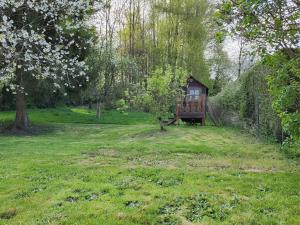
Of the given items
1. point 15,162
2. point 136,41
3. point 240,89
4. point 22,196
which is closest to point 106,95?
point 136,41

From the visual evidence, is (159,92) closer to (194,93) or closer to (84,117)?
(194,93)

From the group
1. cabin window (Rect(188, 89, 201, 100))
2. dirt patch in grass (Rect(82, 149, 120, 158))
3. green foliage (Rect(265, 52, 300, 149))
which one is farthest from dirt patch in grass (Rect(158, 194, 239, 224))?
cabin window (Rect(188, 89, 201, 100))

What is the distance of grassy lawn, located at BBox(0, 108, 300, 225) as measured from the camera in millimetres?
4734

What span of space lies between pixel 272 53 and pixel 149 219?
330 cm

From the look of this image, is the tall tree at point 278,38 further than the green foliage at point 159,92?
No

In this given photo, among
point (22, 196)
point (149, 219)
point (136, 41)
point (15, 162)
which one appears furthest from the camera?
point (136, 41)

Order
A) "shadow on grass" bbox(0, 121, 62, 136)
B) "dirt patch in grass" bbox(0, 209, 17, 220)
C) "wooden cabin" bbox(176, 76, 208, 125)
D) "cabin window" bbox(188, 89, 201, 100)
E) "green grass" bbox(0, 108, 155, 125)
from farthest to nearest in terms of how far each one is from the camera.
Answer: "green grass" bbox(0, 108, 155, 125)
"cabin window" bbox(188, 89, 201, 100)
"wooden cabin" bbox(176, 76, 208, 125)
"shadow on grass" bbox(0, 121, 62, 136)
"dirt patch in grass" bbox(0, 209, 17, 220)

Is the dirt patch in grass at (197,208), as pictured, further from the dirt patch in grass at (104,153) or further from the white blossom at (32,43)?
the dirt patch in grass at (104,153)

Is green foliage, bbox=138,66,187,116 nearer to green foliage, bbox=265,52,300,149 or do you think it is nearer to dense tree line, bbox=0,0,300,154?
dense tree line, bbox=0,0,300,154

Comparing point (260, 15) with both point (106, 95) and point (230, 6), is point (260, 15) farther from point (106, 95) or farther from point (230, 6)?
point (106, 95)

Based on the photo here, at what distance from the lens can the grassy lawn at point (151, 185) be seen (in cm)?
473

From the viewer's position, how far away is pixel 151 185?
6062 mm

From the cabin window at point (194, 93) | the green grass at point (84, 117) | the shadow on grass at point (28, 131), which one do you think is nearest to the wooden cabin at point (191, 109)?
the cabin window at point (194, 93)

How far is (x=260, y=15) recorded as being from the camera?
5.08 metres
